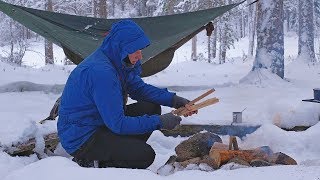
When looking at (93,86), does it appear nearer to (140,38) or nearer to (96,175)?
(140,38)

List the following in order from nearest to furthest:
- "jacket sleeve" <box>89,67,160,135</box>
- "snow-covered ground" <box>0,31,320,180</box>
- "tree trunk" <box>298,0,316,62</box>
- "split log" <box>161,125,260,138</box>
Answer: "snow-covered ground" <box>0,31,320,180</box>
"jacket sleeve" <box>89,67,160,135</box>
"split log" <box>161,125,260,138</box>
"tree trunk" <box>298,0,316,62</box>

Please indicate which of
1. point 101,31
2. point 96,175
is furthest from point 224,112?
point 96,175

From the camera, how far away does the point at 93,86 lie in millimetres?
2064

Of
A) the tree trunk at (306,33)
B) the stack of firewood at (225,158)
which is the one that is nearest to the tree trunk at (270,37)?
the stack of firewood at (225,158)

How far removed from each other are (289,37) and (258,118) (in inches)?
1337

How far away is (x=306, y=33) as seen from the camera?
12.4 m

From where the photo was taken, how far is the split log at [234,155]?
2.37 m

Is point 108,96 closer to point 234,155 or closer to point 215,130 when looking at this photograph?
point 234,155

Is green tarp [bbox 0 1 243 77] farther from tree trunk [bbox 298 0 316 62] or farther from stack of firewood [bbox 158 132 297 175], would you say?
tree trunk [bbox 298 0 316 62]

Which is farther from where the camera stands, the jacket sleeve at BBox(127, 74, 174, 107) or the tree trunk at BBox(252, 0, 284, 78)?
the tree trunk at BBox(252, 0, 284, 78)

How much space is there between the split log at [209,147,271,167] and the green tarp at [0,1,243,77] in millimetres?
2227

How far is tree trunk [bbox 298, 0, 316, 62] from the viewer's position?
1190 centimetres

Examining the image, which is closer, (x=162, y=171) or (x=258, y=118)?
(x=162, y=171)

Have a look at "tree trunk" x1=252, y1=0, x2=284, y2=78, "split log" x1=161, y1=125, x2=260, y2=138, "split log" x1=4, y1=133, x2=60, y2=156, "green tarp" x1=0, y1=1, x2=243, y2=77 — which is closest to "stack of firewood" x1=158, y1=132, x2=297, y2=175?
"split log" x1=161, y1=125, x2=260, y2=138
